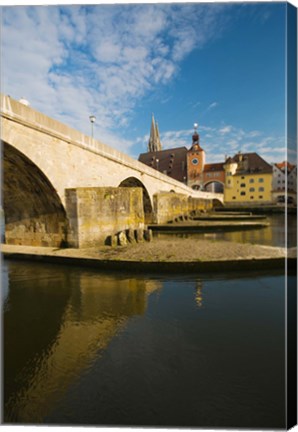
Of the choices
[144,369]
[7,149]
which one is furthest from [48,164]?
[144,369]

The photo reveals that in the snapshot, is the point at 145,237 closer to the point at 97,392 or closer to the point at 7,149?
the point at 7,149

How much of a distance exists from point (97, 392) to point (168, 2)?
13.8ft

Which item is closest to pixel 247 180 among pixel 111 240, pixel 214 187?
pixel 214 187

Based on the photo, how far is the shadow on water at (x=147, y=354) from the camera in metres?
2.15

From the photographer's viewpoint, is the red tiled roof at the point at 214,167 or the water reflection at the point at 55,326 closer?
the water reflection at the point at 55,326

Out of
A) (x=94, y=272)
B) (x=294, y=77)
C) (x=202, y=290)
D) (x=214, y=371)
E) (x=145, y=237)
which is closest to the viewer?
(x=294, y=77)

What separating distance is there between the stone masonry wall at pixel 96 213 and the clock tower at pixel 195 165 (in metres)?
52.1

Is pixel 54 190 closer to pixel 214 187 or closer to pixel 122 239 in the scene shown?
pixel 122 239

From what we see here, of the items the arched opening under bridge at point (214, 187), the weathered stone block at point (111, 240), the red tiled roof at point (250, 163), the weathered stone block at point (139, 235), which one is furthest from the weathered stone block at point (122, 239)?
the arched opening under bridge at point (214, 187)

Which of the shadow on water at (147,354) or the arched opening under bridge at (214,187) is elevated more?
the arched opening under bridge at (214,187)

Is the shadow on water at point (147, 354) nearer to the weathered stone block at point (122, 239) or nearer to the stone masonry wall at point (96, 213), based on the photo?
the stone masonry wall at point (96, 213)

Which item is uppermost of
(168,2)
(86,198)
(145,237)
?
(168,2)

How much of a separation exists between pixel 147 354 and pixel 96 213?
6576 mm

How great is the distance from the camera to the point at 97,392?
235 centimetres
